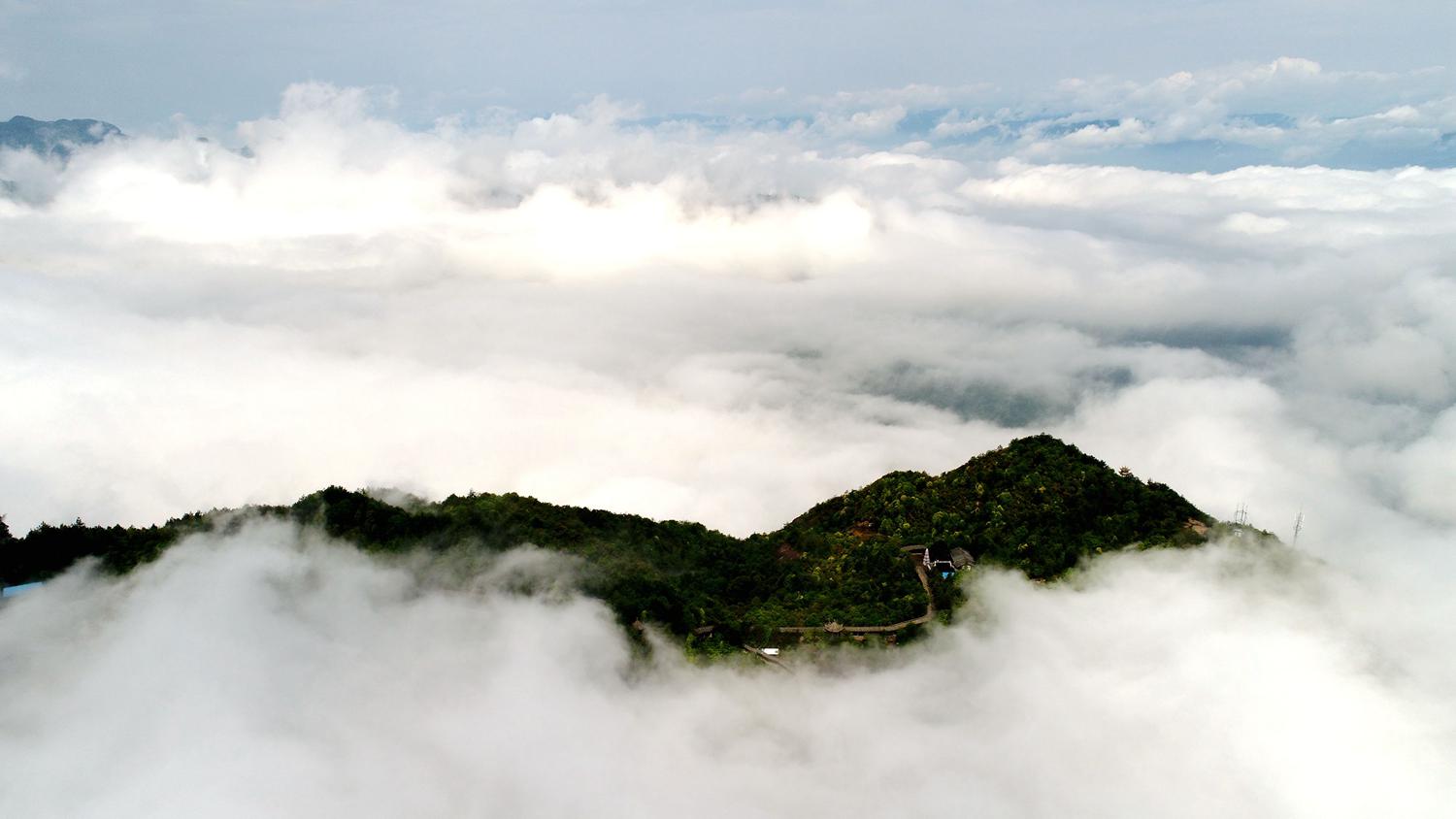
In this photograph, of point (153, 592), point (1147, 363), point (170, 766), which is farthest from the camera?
point (1147, 363)

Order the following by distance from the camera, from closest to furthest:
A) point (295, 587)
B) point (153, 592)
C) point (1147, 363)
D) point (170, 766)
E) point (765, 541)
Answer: point (170, 766) → point (153, 592) → point (295, 587) → point (765, 541) → point (1147, 363)

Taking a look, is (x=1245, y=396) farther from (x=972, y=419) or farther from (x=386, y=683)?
(x=386, y=683)

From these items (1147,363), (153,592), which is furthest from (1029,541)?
(1147,363)

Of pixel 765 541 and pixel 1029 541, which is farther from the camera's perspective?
pixel 765 541

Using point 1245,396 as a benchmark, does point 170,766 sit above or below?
above

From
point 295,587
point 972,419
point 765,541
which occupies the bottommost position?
point 972,419

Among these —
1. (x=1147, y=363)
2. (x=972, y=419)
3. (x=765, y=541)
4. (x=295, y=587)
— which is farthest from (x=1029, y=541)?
(x=1147, y=363)
